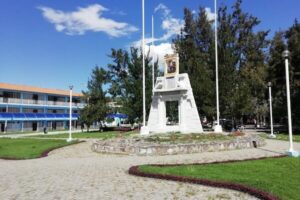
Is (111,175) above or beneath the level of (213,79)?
Result: beneath

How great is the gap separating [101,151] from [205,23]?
39555 millimetres

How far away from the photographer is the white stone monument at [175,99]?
2764cm

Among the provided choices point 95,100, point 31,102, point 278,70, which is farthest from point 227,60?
point 31,102

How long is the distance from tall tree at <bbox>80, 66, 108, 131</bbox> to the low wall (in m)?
32.1

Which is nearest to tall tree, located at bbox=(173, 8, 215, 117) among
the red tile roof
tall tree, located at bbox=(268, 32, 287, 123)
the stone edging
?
tall tree, located at bbox=(268, 32, 287, 123)

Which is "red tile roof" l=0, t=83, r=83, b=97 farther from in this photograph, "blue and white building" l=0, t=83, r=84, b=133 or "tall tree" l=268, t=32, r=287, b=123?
"tall tree" l=268, t=32, r=287, b=123

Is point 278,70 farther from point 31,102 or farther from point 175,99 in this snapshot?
point 31,102

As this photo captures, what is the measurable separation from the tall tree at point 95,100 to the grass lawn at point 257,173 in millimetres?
41157

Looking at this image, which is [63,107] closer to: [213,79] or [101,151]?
[213,79]

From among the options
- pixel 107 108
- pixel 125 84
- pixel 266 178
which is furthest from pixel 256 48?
pixel 266 178

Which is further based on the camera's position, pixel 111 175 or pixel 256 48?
pixel 256 48

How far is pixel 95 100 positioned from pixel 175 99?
28822 millimetres

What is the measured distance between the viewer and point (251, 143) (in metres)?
21.7

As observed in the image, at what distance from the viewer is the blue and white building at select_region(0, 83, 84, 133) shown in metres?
65.6
